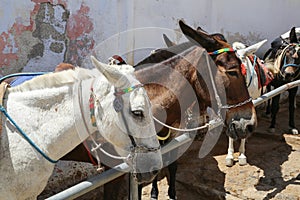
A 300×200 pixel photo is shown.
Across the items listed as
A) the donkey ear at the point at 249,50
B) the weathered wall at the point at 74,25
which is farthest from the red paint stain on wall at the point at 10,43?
the donkey ear at the point at 249,50

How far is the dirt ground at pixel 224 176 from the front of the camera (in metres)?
3.59

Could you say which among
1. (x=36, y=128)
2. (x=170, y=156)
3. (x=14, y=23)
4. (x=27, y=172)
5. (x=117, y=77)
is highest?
(x=14, y=23)

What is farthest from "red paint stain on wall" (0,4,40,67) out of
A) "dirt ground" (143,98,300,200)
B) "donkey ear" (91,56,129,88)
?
"dirt ground" (143,98,300,200)

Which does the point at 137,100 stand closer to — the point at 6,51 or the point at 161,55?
the point at 161,55

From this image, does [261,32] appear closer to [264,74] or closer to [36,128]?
[264,74]

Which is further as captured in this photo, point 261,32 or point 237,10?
point 261,32

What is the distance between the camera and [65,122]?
1.78 metres

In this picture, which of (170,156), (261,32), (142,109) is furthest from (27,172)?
(261,32)

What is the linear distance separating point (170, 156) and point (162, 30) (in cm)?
181

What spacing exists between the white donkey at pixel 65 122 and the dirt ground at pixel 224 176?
4.03 feet

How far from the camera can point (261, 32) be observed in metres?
6.96

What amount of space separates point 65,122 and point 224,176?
109 inches

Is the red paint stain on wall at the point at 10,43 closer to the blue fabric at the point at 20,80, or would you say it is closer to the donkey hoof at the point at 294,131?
the blue fabric at the point at 20,80

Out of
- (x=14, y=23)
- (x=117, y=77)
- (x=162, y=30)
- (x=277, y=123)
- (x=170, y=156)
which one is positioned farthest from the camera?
(x=277, y=123)
